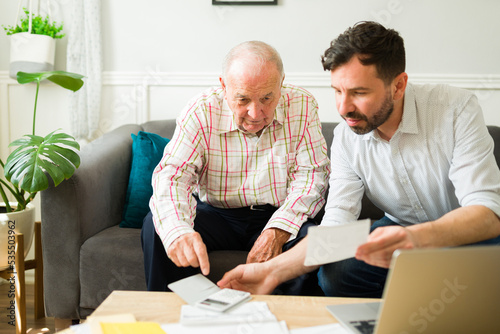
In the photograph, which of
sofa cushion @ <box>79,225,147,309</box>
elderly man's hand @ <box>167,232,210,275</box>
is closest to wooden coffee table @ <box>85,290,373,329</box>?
elderly man's hand @ <box>167,232,210,275</box>

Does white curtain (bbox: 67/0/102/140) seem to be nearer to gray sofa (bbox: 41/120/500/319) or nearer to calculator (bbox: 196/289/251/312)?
gray sofa (bbox: 41/120/500/319)

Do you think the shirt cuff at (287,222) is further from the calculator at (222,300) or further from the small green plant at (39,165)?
the small green plant at (39,165)

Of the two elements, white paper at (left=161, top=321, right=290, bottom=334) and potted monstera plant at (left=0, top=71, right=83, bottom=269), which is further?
potted monstera plant at (left=0, top=71, right=83, bottom=269)

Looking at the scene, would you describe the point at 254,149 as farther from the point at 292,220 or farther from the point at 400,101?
the point at 400,101

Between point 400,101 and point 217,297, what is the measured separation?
0.82m

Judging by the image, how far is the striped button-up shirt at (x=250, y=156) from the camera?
1.68 metres

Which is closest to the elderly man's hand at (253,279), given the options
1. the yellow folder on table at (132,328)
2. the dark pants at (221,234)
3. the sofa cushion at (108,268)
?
the dark pants at (221,234)

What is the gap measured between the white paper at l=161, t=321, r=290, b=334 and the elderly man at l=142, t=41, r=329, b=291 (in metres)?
0.55

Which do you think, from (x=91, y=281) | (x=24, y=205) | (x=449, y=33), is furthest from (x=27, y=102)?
(x=449, y=33)

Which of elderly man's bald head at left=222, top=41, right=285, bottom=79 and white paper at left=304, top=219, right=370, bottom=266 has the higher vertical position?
elderly man's bald head at left=222, top=41, right=285, bottom=79

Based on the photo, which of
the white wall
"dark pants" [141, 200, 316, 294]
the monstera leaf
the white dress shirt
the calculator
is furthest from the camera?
the white wall

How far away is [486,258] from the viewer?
2.78ft

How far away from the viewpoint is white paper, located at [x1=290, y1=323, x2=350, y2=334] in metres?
0.96

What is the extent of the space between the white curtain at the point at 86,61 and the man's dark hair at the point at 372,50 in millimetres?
1482
